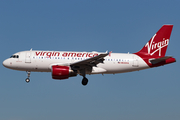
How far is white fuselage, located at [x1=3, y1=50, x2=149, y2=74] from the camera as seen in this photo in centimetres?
3956

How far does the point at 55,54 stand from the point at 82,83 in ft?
17.7

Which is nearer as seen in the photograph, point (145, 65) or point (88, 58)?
point (88, 58)

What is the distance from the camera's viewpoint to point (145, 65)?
137ft

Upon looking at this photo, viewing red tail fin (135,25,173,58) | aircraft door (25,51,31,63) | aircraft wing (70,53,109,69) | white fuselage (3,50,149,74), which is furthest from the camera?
red tail fin (135,25,173,58)

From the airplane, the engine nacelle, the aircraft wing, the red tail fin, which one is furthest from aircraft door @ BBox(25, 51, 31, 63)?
the red tail fin

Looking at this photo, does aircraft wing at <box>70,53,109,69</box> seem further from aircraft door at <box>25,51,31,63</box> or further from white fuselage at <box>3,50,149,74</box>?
aircraft door at <box>25,51,31,63</box>

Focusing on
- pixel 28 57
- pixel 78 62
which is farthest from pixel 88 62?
pixel 28 57

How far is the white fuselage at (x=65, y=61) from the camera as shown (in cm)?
3956

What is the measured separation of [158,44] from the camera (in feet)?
144

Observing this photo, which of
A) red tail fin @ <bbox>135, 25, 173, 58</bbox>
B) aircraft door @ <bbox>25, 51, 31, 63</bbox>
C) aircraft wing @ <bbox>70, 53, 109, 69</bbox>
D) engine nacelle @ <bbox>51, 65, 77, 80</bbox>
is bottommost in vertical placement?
engine nacelle @ <bbox>51, 65, 77, 80</bbox>

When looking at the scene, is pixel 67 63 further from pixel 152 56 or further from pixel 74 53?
pixel 152 56

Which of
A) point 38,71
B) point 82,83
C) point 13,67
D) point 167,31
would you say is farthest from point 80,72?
point 167,31

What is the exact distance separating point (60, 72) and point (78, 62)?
8.85ft

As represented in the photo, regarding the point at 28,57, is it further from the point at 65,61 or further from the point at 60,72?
the point at 60,72
